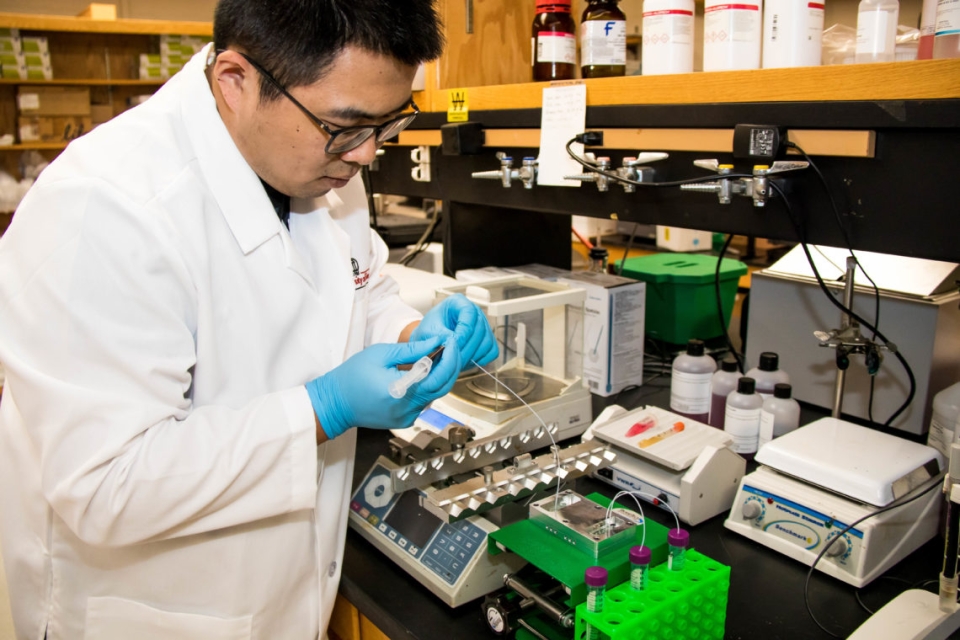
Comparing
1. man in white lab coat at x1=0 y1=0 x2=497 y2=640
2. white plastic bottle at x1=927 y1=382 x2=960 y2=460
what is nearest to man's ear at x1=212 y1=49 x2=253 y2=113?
man in white lab coat at x1=0 y1=0 x2=497 y2=640

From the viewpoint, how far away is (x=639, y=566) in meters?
0.88

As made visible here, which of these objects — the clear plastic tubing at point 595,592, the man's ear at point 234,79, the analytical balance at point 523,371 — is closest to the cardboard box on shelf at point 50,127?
the analytical balance at point 523,371

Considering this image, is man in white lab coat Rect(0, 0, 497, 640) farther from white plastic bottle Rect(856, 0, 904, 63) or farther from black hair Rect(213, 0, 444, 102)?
white plastic bottle Rect(856, 0, 904, 63)

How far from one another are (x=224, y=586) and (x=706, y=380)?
1.04 metres

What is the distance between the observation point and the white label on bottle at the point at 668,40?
1.25m

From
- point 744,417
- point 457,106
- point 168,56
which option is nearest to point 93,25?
point 168,56

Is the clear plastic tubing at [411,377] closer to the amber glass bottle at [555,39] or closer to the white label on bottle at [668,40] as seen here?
the white label on bottle at [668,40]

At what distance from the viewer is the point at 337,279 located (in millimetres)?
1142

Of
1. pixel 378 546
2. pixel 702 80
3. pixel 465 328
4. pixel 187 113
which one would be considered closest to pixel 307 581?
pixel 378 546

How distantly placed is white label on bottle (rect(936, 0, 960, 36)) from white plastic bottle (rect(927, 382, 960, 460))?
0.61 meters

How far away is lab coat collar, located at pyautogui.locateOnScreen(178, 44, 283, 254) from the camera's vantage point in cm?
98

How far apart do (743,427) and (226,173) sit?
1.05 m

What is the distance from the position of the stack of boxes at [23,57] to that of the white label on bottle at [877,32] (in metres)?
5.25

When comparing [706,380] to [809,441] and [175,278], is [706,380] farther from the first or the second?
[175,278]
